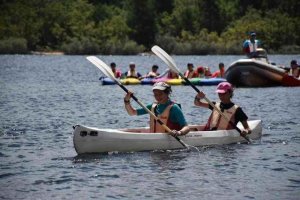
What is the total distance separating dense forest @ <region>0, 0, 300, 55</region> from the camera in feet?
311

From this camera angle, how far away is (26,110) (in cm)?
2523

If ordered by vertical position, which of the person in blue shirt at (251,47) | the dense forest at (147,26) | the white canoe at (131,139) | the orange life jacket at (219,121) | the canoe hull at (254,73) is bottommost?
the white canoe at (131,139)

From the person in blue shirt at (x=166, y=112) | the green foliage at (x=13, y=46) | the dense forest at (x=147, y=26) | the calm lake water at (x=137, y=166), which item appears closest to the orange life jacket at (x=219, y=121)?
the calm lake water at (x=137, y=166)

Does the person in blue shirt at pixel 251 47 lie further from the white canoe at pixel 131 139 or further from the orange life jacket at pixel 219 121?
the white canoe at pixel 131 139

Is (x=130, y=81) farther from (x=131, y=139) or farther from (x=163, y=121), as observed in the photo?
(x=131, y=139)

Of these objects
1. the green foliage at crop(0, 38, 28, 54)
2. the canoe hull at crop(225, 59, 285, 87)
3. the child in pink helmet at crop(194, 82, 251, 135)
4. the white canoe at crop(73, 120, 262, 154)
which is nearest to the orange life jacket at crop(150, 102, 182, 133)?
the white canoe at crop(73, 120, 262, 154)

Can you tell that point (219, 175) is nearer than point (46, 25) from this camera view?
Yes

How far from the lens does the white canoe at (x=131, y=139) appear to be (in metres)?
14.9

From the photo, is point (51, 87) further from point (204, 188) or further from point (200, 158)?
point (204, 188)

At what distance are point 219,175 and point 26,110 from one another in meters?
12.6

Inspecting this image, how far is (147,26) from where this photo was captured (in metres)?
105

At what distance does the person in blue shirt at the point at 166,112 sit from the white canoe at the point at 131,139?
235mm

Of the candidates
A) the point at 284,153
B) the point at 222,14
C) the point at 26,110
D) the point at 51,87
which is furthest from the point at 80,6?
the point at 284,153

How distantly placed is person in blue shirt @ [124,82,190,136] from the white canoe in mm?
235
